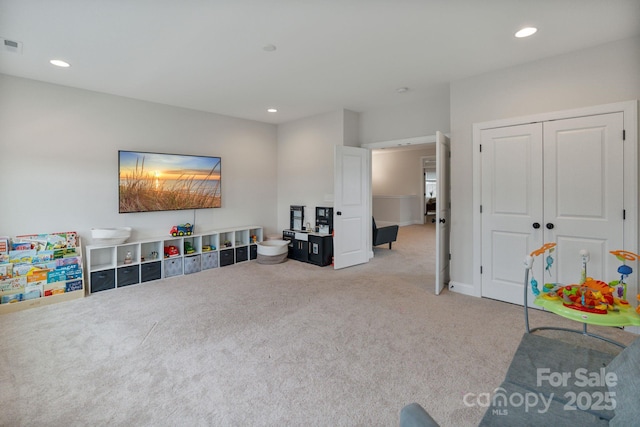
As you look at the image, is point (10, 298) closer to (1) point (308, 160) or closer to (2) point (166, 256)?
(2) point (166, 256)

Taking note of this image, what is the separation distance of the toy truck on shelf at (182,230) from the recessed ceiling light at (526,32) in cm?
476

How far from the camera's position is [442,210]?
151 inches

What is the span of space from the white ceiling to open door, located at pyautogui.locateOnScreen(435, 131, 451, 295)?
87 cm

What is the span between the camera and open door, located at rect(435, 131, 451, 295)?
367 cm

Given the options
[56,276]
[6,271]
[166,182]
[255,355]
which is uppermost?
[166,182]

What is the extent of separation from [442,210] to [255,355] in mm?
2744

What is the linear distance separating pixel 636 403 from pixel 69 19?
3.96 meters

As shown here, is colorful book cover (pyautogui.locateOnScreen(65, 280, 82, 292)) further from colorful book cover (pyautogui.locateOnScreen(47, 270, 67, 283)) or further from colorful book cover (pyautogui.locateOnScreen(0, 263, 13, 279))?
colorful book cover (pyautogui.locateOnScreen(0, 263, 13, 279))

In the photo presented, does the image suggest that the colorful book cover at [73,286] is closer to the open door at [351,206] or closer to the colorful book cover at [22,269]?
the colorful book cover at [22,269]

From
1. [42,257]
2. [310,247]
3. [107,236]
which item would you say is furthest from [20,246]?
[310,247]

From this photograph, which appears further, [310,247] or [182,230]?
[310,247]

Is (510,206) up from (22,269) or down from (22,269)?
up

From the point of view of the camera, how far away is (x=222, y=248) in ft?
16.9

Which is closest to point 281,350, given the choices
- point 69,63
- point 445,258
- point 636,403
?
point 636,403
